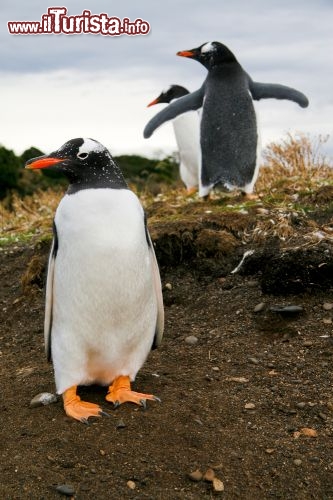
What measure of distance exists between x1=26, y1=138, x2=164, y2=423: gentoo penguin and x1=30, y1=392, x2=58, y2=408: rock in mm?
158

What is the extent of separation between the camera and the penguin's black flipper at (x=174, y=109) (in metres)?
7.20

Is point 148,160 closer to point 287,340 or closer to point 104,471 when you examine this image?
point 287,340

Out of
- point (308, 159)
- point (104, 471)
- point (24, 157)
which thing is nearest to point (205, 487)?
point (104, 471)

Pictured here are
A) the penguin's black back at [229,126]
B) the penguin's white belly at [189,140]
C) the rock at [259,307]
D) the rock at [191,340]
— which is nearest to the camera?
the rock at [191,340]

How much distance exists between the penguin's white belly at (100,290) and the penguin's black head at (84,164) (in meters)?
0.08

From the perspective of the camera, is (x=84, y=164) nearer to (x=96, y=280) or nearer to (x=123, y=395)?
(x=96, y=280)

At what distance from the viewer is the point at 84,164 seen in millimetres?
3324

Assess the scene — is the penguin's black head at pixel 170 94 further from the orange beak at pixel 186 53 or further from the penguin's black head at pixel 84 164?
the penguin's black head at pixel 84 164

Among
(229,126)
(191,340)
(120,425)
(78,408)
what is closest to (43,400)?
(78,408)

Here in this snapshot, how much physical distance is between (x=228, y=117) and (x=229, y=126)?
89mm

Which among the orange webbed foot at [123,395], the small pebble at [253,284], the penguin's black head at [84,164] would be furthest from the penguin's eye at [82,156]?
the small pebble at [253,284]

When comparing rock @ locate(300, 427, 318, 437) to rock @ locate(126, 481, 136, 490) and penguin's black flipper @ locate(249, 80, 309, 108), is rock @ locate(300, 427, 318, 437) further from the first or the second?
penguin's black flipper @ locate(249, 80, 309, 108)

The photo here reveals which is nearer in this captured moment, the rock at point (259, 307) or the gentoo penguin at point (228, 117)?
the rock at point (259, 307)

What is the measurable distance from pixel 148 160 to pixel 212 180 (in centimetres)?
1117
